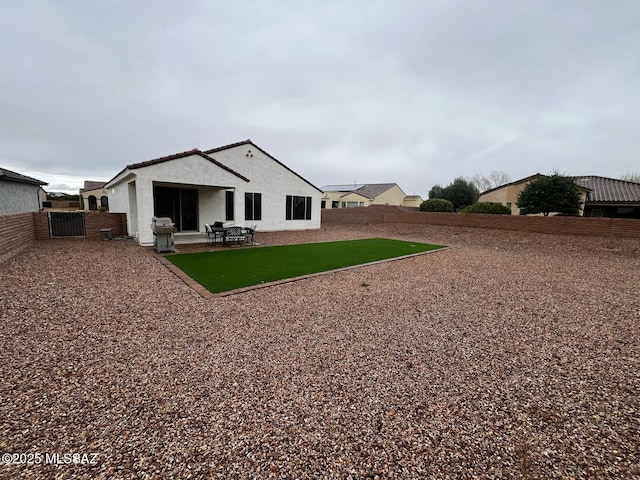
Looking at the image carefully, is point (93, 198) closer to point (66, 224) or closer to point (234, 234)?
point (66, 224)

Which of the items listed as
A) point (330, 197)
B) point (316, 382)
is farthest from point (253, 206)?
point (330, 197)

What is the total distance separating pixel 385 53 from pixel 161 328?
16005 mm

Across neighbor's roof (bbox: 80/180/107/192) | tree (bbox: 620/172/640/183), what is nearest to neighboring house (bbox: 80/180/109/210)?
Result: neighbor's roof (bbox: 80/180/107/192)

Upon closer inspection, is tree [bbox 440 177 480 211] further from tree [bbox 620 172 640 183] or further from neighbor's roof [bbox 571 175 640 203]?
tree [bbox 620 172 640 183]

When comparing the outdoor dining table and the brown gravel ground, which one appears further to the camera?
the outdoor dining table

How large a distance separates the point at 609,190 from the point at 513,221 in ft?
47.5

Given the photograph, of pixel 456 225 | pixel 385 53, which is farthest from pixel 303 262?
pixel 456 225

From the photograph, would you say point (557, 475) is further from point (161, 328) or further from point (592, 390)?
point (161, 328)

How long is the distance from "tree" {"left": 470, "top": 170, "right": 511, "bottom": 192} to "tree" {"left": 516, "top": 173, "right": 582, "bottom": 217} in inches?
1450

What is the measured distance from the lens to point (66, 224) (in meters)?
12.7

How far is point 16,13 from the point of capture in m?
9.45

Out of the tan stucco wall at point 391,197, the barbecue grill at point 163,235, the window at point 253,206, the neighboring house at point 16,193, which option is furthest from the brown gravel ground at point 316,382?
the tan stucco wall at point 391,197

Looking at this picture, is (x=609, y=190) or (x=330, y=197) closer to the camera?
(x=609, y=190)

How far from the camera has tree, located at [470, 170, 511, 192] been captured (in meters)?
50.3
